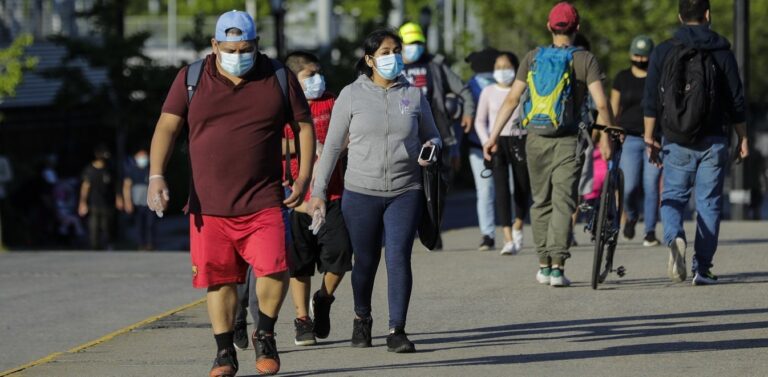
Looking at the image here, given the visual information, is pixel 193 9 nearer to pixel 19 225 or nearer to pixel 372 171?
pixel 19 225

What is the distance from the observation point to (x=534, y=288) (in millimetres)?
11305

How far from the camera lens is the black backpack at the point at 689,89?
10.7m

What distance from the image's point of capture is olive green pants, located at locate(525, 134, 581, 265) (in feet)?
36.1

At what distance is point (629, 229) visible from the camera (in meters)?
14.9

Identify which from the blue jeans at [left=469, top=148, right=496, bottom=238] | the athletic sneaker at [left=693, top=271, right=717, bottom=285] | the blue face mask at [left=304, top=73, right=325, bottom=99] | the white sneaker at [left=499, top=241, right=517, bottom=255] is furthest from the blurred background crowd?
the blue face mask at [left=304, top=73, right=325, bottom=99]

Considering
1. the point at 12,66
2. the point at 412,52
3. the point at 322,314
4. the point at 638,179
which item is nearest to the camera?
the point at 322,314

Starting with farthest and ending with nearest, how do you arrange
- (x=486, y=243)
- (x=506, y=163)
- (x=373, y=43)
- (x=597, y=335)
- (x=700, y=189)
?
(x=486, y=243), (x=506, y=163), (x=700, y=189), (x=597, y=335), (x=373, y=43)

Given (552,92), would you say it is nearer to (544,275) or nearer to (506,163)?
(544,275)

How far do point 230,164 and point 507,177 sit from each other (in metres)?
7.00

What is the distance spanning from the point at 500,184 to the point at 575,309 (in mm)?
4166

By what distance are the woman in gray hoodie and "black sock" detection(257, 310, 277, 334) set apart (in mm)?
941

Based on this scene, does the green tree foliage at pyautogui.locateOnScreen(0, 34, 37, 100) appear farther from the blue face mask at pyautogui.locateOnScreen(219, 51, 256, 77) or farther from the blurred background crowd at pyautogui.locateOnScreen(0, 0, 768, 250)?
the blue face mask at pyautogui.locateOnScreen(219, 51, 256, 77)

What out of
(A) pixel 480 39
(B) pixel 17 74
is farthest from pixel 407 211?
(A) pixel 480 39

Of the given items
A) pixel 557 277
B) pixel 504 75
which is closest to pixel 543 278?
pixel 557 277
